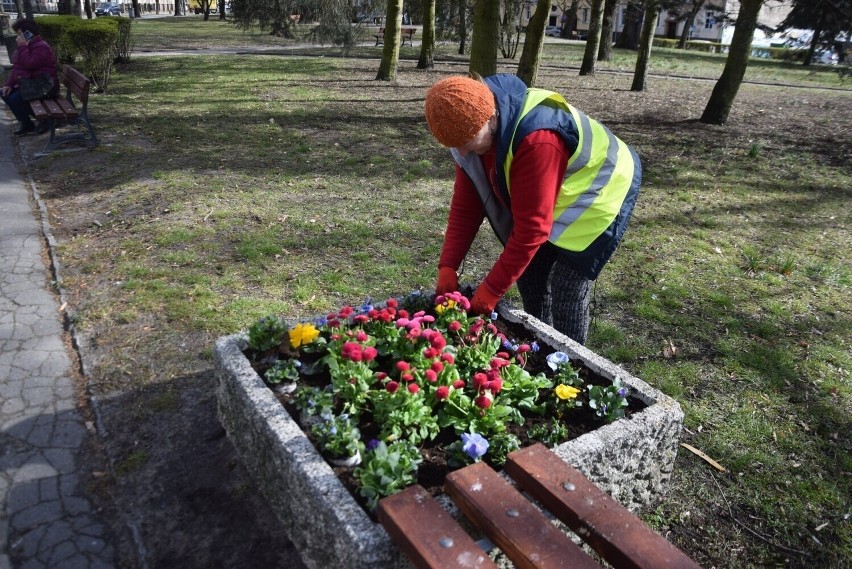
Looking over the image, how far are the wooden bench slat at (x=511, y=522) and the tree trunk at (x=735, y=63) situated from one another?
945 cm

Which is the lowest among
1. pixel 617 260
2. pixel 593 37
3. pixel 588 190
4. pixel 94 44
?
pixel 617 260

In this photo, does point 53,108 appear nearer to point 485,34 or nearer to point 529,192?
point 485,34

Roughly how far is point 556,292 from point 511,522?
55.9 inches

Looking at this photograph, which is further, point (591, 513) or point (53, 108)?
point (53, 108)

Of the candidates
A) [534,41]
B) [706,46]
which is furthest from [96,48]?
[706,46]

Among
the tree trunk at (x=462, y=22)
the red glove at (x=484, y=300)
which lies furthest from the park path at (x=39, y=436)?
the tree trunk at (x=462, y=22)

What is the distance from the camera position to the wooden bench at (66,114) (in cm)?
749

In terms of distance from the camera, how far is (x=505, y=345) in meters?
2.74

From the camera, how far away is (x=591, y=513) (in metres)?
1.81

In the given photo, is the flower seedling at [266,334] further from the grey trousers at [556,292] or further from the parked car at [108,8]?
the parked car at [108,8]

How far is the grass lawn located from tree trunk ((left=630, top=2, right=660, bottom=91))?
3117 millimetres

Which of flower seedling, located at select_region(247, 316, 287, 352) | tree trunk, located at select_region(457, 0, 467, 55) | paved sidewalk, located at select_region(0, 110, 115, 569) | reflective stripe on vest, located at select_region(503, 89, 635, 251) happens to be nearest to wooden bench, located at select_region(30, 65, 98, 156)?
paved sidewalk, located at select_region(0, 110, 115, 569)

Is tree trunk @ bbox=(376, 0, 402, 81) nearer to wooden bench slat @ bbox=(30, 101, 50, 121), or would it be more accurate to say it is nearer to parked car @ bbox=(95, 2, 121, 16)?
wooden bench slat @ bbox=(30, 101, 50, 121)

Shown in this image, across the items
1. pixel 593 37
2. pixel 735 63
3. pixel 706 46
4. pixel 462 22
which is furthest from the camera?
pixel 706 46
